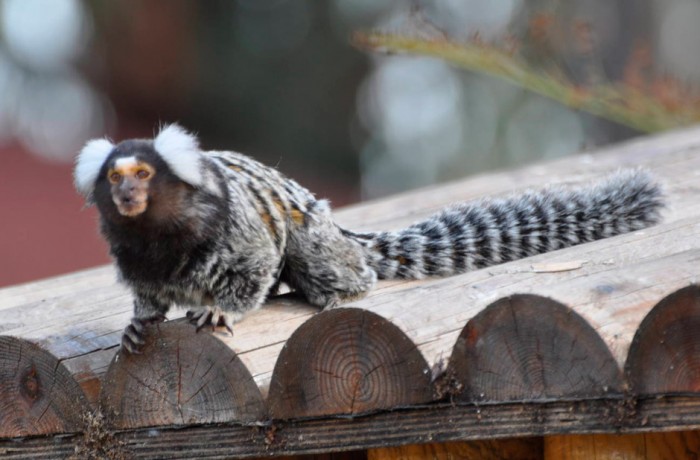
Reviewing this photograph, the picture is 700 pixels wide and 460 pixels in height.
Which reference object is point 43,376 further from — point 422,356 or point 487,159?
point 487,159

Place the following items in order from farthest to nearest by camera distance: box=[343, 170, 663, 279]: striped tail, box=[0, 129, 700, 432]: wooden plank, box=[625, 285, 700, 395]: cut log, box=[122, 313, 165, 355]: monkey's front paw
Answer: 1. box=[343, 170, 663, 279]: striped tail
2. box=[122, 313, 165, 355]: monkey's front paw
3. box=[0, 129, 700, 432]: wooden plank
4. box=[625, 285, 700, 395]: cut log

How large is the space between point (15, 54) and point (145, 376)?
33.0 ft

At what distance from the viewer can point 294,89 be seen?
13328mm

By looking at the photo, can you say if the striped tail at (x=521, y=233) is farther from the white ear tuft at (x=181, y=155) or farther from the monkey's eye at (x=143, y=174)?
the monkey's eye at (x=143, y=174)

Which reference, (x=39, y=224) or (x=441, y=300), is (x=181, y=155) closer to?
(x=441, y=300)

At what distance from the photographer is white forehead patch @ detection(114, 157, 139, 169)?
2.70m

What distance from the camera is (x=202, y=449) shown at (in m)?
2.35

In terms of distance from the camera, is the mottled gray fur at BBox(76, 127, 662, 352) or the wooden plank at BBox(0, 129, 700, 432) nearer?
the wooden plank at BBox(0, 129, 700, 432)

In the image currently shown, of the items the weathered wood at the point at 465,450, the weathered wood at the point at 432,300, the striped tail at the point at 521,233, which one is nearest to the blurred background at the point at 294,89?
the weathered wood at the point at 432,300

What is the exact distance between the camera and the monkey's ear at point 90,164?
2.78m

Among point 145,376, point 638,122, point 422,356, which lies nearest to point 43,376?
point 145,376

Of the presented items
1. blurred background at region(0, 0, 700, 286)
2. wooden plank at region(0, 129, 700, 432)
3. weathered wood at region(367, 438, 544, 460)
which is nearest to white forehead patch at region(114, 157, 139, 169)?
wooden plank at region(0, 129, 700, 432)

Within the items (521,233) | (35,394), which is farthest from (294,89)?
(35,394)

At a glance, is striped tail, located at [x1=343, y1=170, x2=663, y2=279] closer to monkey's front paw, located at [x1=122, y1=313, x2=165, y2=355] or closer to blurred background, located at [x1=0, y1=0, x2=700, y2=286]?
monkey's front paw, located at [x1=122, y1=313, x2=165, y2=355]
